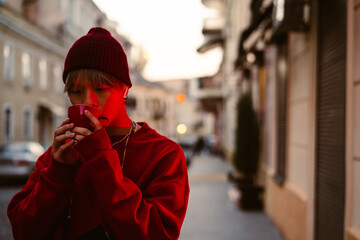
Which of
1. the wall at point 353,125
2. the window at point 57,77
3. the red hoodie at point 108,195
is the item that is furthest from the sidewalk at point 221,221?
the window at point 57,77

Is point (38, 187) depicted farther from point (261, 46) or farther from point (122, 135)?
point (261, 46)

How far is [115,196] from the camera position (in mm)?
1097

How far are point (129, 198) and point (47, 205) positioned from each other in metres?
0.31

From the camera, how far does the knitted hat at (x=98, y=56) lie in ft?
4.14

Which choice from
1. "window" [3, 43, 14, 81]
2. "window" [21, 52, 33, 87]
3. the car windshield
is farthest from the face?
"window" [21, 52, 33, 87]

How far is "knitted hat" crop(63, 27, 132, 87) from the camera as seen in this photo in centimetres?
126

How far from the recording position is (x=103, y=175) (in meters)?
1.11

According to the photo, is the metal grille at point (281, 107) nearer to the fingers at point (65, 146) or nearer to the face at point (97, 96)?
the face at point (97, 96)

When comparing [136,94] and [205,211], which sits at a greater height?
[136,94]

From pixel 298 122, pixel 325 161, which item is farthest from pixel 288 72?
pixel 325 161

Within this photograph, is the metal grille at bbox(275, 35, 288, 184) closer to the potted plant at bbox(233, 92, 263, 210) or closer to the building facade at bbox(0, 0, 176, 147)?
the potted plant at bbox(233, 92, 263, 210)

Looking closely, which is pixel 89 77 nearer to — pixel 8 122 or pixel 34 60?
pixel 8 122

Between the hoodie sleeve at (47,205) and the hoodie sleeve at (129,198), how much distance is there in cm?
13

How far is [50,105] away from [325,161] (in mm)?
22367
